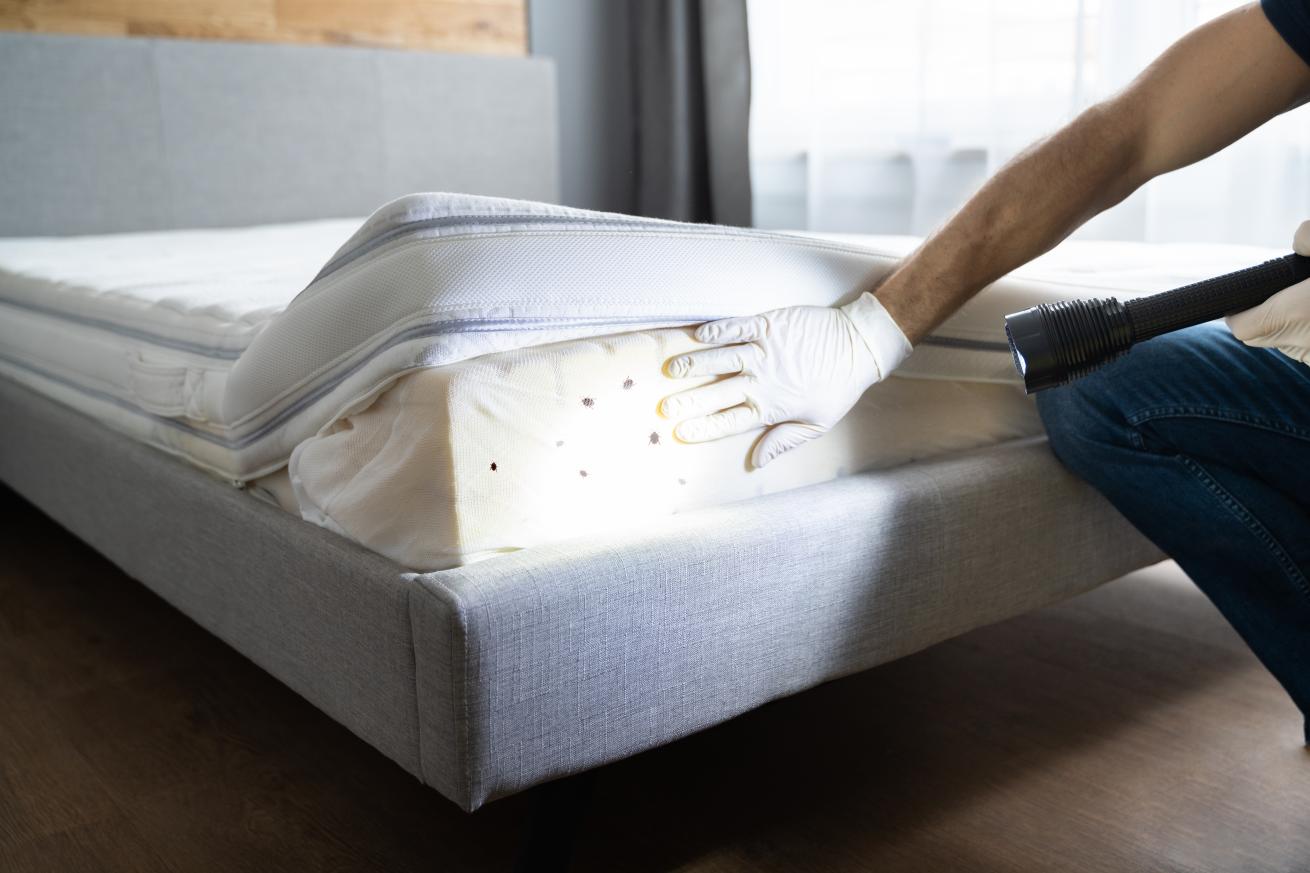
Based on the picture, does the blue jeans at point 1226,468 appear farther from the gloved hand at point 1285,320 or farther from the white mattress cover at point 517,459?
the white mattress cover at point 517,459

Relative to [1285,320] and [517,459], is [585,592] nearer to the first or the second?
[517,459]

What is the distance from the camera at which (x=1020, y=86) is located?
2.80m

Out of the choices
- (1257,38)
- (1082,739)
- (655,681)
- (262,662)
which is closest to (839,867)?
(655,681)

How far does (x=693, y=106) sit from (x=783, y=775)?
8.99 feet

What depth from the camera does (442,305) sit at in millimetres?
912

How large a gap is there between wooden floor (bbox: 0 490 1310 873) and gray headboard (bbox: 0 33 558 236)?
137 cm

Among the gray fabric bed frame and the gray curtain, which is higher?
the gray curtain

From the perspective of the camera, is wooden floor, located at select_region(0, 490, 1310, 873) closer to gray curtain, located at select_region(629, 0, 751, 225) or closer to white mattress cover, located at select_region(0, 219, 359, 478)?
white mattress cover, located at select_region(0, 219, 359, 478)

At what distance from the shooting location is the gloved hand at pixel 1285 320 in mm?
854

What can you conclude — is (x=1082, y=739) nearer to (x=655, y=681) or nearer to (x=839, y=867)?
(x=839, y=867)

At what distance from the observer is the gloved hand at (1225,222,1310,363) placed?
85 cm

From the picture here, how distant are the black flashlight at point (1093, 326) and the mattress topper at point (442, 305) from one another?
0.96 feet

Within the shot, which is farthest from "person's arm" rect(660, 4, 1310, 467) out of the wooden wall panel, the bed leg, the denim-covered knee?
the wooden wall panel

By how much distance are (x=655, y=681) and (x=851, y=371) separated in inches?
12.7
